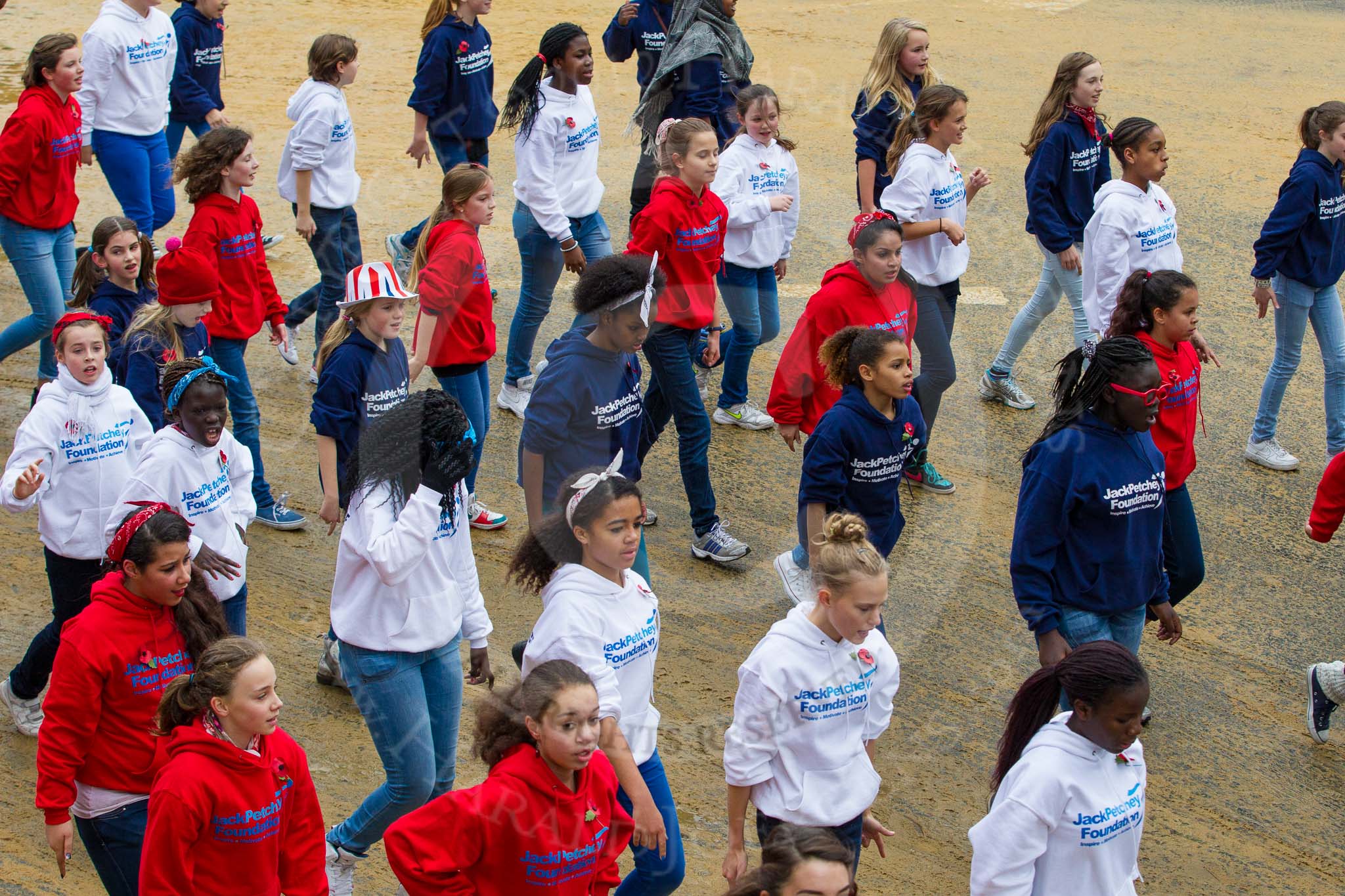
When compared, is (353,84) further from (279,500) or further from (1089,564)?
(1089,564)

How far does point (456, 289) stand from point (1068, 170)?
138 inches

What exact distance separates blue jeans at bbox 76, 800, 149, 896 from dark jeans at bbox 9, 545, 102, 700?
3.71 feet

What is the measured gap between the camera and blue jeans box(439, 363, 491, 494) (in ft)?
21.8

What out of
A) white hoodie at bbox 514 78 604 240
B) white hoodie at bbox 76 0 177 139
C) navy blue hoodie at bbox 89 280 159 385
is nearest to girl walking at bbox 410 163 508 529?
white hoodie at bbox 514 78 604 240

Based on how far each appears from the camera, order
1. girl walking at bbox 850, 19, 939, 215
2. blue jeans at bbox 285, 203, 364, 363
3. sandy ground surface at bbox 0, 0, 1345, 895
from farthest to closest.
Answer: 1. girl walking at bbox 850, 19, 939, 215
2. blue jeans at bbox 285, 203, 364, 363
3. sandy ground surface at bbox 0, 0, 1345, 895

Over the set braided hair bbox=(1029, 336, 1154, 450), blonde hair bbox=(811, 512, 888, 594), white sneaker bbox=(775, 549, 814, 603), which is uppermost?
braided hair bbox=(1029, 336, 1154, 450)

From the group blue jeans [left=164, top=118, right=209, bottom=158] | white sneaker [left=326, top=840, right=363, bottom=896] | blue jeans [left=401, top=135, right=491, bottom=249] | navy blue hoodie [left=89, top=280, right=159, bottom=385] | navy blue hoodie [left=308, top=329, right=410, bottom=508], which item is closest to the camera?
white sneaker [left=326, top=840, right=363, bottom=896]

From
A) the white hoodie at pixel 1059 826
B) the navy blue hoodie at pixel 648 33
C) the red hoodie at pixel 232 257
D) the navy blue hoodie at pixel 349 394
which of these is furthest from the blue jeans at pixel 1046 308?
the red hoodie at pixel 232 257

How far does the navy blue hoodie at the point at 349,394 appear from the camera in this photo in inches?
211

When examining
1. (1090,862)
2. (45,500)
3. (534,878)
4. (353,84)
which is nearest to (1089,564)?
(1090,862)

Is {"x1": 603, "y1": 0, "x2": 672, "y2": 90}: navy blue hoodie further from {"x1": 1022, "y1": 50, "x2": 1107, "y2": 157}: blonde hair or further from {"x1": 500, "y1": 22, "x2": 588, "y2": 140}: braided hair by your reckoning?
{"x1": 1022, "y1": 50, "x2": 1107, "y2": 157}: blonde hair

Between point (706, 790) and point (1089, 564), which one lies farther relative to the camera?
point (706, 790)

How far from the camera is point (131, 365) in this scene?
584cm

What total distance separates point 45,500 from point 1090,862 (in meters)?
3.93
